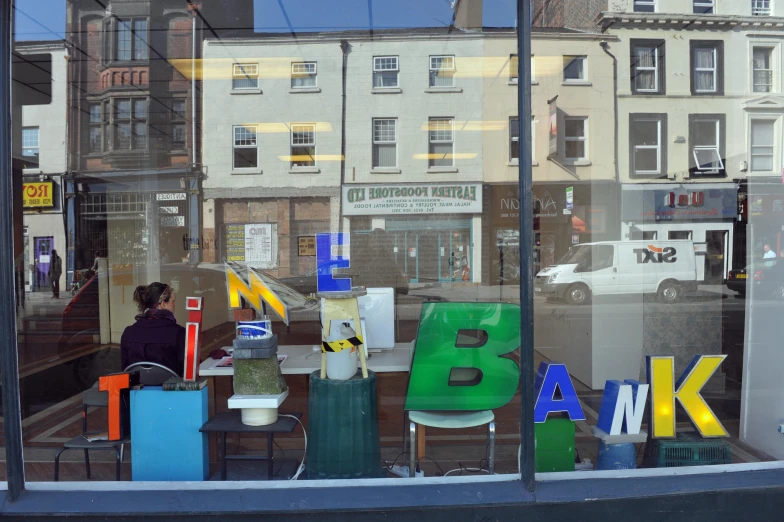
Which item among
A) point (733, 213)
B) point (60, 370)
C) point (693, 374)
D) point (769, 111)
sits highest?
point (769, 111)

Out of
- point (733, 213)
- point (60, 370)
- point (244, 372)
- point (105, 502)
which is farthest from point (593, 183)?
point (60, 370)

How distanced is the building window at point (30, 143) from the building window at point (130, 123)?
1.31 metres

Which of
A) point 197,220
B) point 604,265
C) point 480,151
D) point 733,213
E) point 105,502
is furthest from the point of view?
point 197,220

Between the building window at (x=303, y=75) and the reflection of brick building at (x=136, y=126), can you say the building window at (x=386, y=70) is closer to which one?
the building window at (x=303, y=75)

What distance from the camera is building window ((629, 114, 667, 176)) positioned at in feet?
16.1

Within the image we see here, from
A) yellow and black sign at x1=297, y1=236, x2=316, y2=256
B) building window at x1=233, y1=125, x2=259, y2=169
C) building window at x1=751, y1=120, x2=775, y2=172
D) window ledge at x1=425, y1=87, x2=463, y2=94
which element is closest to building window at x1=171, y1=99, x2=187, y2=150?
building window at x1=233, y1=125, x2=259, y2=169

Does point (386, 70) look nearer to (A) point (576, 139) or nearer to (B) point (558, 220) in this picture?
(A) point (576, 139)

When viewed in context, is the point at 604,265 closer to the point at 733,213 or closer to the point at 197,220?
the point at 733,213

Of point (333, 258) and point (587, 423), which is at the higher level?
point (333, 258)

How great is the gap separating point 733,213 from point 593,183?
1.22 meters

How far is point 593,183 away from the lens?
204 inches

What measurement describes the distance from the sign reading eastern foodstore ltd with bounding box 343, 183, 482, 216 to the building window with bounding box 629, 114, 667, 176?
1704mm

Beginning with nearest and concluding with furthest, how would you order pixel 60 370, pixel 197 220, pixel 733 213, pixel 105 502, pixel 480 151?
pixel 105 502 < pixel 733 213 < pixel 480 151 < pixel 60 370 < pixel 197 220

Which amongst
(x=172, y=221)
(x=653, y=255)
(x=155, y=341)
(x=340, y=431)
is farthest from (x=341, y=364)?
(x=172, y=221)
